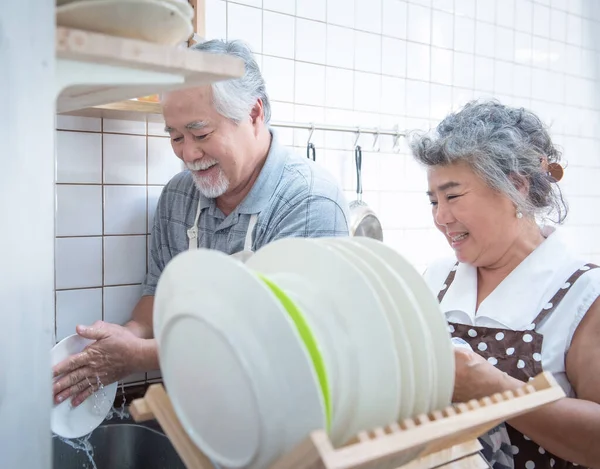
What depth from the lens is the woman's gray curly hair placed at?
1.33 meters

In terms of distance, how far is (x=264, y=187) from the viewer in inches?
64.7

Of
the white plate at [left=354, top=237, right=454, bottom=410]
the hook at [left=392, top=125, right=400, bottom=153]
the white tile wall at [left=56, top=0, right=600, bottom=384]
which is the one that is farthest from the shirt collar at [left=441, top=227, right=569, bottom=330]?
the hook at [left=392, top=125, right=400, bottom=153]

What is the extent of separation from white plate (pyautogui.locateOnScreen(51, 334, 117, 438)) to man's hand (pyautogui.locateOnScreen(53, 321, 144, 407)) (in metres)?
0.01

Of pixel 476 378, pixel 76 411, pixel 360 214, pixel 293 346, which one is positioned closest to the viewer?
pixel 293 346

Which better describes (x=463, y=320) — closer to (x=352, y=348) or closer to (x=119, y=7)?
(x=352, y=348)

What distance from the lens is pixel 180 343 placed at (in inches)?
23.9

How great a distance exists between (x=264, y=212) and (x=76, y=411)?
2.17 ft

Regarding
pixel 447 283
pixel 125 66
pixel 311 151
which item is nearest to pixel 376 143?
pixel 311 151

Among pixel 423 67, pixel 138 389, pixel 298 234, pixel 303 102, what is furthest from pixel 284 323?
pixel 423 67

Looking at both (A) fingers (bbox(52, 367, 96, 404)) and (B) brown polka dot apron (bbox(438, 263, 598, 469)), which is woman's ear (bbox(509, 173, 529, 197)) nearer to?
(B) brown polka dot apron (bbox(438, 263, 598, 469))

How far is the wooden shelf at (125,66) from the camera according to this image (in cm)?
55

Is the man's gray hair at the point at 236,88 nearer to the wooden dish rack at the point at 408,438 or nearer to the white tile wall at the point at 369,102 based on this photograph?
the white tile wall at the point at 369,102

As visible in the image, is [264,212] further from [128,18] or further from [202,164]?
[128,18]

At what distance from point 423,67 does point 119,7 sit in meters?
2.08
